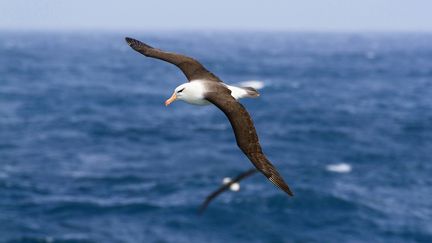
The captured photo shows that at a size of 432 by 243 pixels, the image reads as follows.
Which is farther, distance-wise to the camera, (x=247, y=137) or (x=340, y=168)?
(x=340, y=168)

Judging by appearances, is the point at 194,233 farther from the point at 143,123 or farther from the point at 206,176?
the point at 143,123

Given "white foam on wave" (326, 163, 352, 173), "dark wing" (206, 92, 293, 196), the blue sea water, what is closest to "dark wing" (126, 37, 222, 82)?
"dark wing" (206, 92, 293, 196)

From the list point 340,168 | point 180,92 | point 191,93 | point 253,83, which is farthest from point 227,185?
point 253,83

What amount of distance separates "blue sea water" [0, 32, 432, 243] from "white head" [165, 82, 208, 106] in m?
27.7

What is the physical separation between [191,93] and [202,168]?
42.3 meters

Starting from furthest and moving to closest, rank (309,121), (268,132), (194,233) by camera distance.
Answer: (309,121) → (268,132) → (194,233)

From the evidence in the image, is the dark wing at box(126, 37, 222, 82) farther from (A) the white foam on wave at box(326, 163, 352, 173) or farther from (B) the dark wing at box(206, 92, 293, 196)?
(A) the white foam on wave at box(326, 163, 352, 173)

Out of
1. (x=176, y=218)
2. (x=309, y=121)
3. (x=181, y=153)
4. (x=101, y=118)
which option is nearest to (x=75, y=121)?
(x=101, y=118)

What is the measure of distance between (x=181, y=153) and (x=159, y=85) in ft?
191

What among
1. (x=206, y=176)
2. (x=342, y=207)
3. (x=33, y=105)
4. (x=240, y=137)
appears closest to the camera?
(x=240, y=137)

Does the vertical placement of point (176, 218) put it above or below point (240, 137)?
below

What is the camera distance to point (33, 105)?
90562 millimetres

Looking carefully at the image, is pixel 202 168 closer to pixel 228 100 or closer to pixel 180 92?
pixel 180 92

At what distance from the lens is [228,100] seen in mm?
12562
